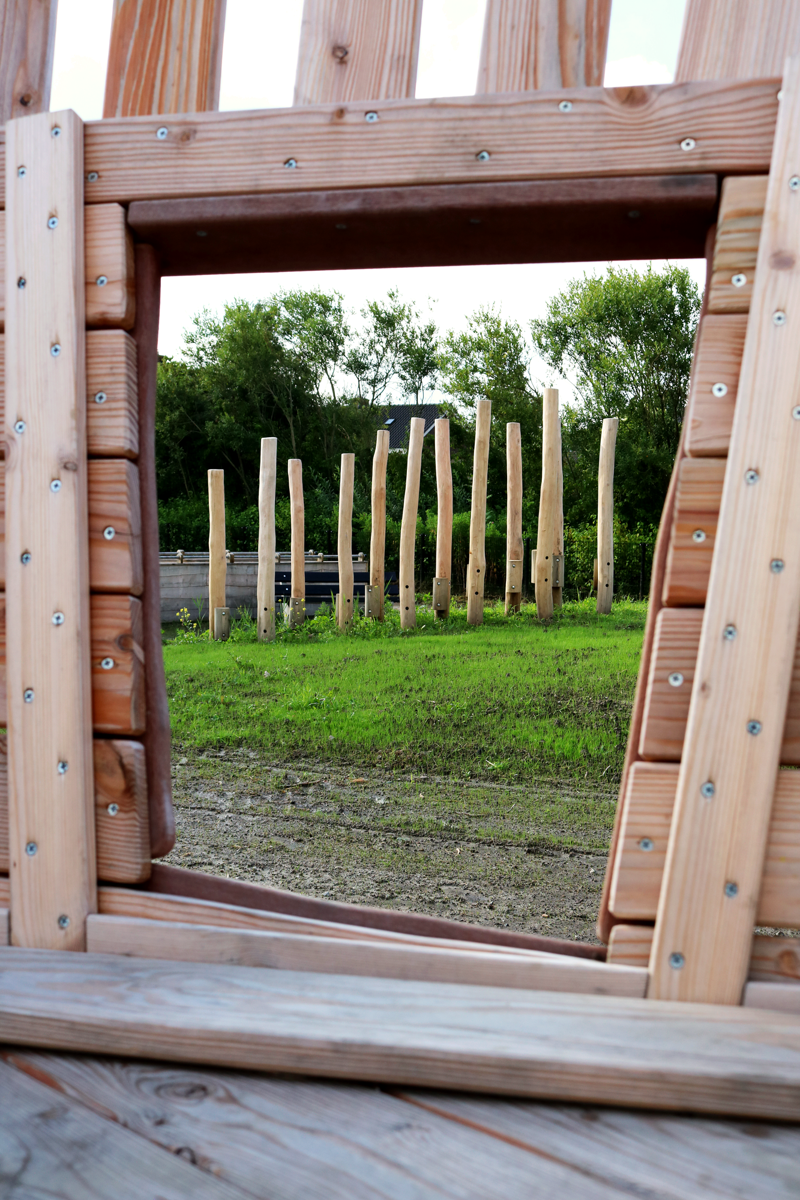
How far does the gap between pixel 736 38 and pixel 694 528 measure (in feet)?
2.16

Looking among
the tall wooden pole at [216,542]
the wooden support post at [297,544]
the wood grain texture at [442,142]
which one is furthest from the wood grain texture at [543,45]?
the tall wooden pole at [216,542]

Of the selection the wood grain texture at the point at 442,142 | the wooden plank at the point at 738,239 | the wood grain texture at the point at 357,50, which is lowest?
the wooden plank at the point at 738,239

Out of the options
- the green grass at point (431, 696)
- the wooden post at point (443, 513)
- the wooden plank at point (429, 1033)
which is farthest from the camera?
the wooden post at point (443, 513)

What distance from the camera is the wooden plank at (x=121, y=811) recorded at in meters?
1.23

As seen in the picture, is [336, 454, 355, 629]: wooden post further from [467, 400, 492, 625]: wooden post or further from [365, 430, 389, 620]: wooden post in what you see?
[467, 400, 492, 625]: wooden post

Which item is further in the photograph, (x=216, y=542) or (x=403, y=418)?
(x=403, y=418)

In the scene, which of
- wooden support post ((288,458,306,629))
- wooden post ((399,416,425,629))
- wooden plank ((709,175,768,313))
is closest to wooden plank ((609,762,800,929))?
wooden plank ((709,175,768,313))

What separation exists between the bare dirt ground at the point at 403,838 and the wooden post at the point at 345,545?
84.2 inches

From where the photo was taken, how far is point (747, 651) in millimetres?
→ 1031

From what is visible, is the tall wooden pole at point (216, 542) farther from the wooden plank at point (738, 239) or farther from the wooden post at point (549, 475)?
the wooden plank at point (738, 239)

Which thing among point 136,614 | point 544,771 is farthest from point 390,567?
point 136,614

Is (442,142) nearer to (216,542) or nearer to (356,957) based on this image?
(356,957)

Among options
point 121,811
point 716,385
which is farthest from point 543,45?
point 121,811

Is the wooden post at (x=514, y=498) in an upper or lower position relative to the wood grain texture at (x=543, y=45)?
lower
